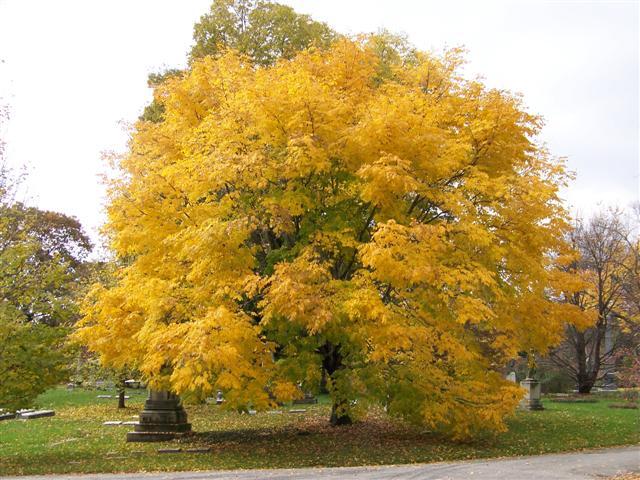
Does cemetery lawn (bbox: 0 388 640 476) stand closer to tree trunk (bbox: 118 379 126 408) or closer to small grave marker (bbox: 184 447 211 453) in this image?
small grave marker (bbox: 184 447 211 453)

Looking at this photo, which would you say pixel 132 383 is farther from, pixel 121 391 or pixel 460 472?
pixel 460 472

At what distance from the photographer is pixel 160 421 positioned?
1694 cm

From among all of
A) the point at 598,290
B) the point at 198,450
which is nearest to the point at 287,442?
the point at 198,450

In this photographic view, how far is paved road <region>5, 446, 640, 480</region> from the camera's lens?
10.6 meters

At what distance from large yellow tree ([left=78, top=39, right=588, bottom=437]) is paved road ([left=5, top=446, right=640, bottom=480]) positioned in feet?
4.03

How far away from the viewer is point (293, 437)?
16.0 m

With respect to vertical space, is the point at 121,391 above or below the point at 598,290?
below

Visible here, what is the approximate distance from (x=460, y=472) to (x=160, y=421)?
884cm

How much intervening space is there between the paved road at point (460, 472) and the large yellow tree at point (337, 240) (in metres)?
1.23

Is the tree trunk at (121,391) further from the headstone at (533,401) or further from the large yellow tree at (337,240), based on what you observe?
the headstone at (533,401)

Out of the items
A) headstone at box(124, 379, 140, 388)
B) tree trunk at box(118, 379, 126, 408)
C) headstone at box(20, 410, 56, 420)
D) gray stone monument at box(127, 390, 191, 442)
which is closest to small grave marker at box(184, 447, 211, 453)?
gray stone monument at box(127, 390, 191, 442)

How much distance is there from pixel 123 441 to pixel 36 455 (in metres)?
2.50

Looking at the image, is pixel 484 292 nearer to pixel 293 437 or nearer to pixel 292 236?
pixel 292 236

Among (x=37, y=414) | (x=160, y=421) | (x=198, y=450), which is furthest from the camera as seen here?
(x=37, y=414)
